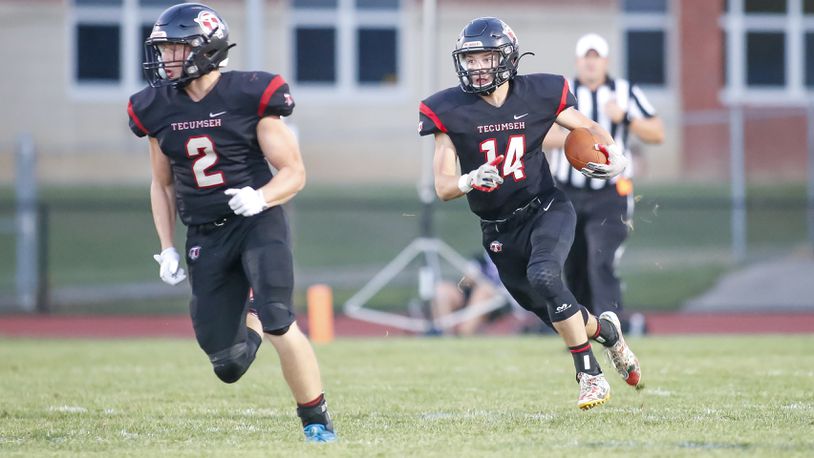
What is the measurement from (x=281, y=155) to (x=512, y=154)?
112cm

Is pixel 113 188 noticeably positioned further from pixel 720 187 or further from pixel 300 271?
pixel 720 187

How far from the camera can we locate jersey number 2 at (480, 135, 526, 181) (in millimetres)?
5469

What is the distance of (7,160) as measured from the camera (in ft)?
55.9

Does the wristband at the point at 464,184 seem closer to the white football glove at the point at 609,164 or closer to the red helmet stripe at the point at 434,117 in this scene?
the red helmet stripe at the point at 434,117

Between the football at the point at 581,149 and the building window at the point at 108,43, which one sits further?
the building window at the point at 108,43

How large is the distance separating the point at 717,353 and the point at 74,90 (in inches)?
460

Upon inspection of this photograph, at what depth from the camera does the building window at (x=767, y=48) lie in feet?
62.2

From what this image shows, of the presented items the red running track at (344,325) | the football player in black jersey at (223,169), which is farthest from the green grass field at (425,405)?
the red running track at (344,325)

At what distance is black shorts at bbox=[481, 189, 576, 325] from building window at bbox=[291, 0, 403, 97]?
1262 centimetres

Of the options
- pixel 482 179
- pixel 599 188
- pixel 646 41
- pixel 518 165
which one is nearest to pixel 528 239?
pixel 518 165

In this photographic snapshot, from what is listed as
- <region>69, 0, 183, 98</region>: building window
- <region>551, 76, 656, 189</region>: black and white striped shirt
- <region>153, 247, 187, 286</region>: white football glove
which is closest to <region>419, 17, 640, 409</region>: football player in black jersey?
<region>153, 247, 187, 286</region>: white football glove

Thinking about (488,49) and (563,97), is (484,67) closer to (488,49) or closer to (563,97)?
(488,49)

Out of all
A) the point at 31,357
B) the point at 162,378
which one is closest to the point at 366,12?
the point at 31,357

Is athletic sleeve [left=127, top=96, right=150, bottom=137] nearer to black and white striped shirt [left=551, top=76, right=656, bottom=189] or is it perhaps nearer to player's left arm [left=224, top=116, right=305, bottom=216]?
player's left arm [left=224, top=116, right=305, bottom=216]
